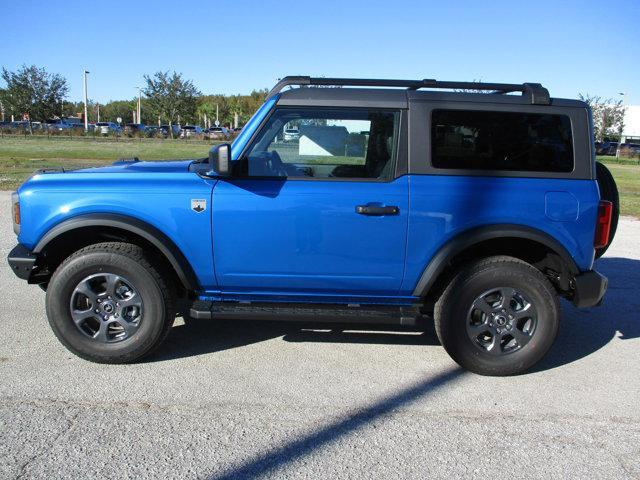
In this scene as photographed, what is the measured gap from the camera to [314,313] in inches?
148

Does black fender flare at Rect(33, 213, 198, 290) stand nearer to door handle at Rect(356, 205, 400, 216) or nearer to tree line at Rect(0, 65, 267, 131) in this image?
door handle at Rect(356, 205, 400, 216)

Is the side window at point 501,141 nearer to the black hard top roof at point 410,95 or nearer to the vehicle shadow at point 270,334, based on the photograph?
the black hard top roof at point 410,95

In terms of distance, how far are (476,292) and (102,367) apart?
8.83 ft

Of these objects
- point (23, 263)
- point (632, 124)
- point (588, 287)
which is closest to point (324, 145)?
point (588, 287)

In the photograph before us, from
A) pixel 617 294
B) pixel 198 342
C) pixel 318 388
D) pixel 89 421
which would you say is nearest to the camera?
pixel 89 421

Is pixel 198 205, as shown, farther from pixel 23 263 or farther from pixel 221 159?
pixel 23 263

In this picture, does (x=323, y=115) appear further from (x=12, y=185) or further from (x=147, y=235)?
(x=12, y=185)

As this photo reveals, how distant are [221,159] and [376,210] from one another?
1.10 metres

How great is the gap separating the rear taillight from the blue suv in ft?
0.04

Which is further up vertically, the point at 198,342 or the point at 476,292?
the point at 476,292

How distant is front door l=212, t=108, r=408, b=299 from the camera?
3.66 m

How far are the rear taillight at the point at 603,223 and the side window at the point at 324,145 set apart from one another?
1.49 m

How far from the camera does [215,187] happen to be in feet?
12.1

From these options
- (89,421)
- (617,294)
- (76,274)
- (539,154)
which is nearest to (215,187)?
(76,274)
